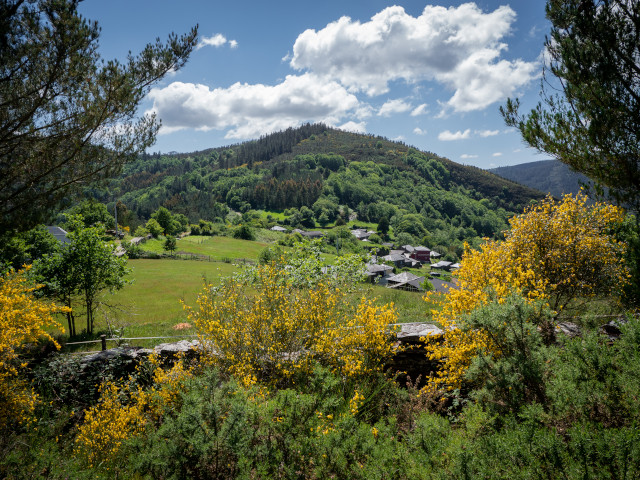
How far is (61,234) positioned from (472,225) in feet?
378

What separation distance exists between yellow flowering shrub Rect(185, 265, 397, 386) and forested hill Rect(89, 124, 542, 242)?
3950 inches

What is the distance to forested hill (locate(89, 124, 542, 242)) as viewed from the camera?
386 ft

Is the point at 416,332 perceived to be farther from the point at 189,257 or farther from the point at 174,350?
the point at 189,257

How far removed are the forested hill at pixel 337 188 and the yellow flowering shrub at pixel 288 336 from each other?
10032 cm

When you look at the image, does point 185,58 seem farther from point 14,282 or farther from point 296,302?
point 14,282

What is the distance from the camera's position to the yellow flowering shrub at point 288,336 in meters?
5.88

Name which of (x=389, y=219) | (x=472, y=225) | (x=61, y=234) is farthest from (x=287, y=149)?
(x=61, y=234)

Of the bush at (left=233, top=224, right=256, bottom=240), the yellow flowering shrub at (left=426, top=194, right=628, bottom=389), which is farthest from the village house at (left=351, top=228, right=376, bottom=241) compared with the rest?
the yellow flowering shrub at (left=426, top=194, right=628, bottom=389)

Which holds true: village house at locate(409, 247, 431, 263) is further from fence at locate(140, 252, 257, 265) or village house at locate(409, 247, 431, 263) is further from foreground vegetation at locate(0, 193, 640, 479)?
foreground vegetation at locate(0, 193, 640, 479)

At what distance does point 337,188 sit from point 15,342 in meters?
133

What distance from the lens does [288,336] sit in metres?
6.26

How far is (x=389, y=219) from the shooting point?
382 ft

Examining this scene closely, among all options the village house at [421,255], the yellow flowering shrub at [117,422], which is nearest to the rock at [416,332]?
the yellow flowering shrub at [117,422]

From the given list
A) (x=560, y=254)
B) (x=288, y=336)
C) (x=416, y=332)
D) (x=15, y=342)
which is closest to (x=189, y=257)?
(x=15, y=342)
